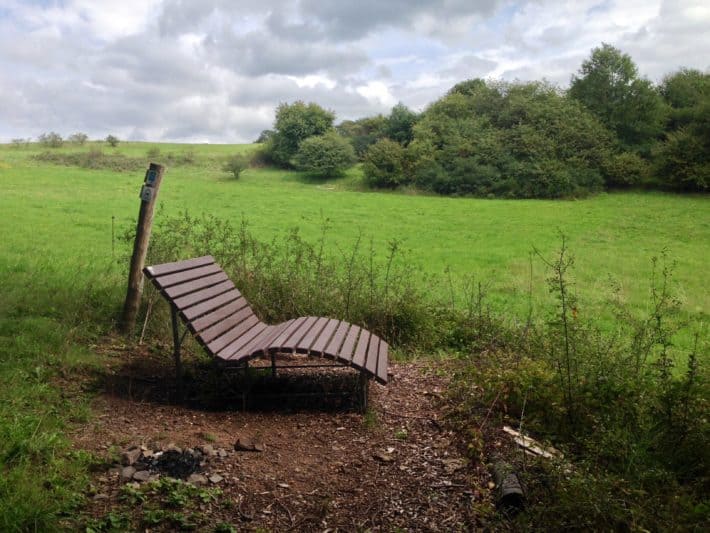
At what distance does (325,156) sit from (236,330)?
36653 mm

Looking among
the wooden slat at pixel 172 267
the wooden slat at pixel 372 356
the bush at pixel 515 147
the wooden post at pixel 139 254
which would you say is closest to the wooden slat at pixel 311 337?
the wooden slat at pixel 372 356

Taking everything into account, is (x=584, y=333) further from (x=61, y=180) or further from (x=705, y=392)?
(x=61, y=180)

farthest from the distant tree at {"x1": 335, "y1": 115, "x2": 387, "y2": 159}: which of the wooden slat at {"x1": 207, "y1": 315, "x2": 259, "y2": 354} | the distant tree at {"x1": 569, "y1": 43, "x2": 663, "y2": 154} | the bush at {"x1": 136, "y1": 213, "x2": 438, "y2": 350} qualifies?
the wooden slat at {"x1": 207, "y1": 315, "x2": 259, "y2": 354}

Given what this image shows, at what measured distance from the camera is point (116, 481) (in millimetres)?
→ 3270

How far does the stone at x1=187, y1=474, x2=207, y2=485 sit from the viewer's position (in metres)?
3.30

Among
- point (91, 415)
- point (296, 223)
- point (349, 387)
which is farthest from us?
point (296, 223)

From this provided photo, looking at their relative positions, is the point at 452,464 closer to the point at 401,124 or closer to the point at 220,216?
the point at 220,216

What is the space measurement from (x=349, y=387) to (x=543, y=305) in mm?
5040

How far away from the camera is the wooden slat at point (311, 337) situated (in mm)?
4353

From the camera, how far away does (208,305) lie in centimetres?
518

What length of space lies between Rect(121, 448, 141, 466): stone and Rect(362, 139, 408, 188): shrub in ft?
108

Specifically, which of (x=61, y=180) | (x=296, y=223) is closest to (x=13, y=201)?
(x=61, y=180)

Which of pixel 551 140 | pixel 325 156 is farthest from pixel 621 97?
pixel 325 156

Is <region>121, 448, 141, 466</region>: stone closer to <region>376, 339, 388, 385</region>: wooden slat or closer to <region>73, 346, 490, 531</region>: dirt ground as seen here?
<region>73, 346, 490, 531</region>: dirt ground
